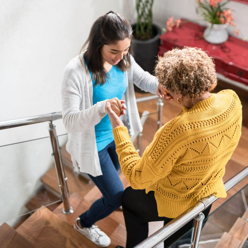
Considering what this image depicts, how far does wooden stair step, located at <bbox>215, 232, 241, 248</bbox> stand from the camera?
1.84 meters

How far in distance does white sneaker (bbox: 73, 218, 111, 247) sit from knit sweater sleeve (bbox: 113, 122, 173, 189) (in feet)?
2.98

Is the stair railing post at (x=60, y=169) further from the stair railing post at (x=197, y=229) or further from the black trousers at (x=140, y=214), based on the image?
the stair railing post at (x=197, y=229)

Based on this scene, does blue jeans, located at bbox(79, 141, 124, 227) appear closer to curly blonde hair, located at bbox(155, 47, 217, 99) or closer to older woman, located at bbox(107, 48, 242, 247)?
older woman, located at bbox(107, 48, 242, 247)

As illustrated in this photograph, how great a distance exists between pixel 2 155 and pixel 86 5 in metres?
1.67

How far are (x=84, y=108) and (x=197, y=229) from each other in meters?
0.84

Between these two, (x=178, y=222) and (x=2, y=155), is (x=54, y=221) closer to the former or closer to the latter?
(x=2, y=155)

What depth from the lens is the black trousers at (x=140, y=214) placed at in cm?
165

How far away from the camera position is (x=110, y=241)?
2264mm

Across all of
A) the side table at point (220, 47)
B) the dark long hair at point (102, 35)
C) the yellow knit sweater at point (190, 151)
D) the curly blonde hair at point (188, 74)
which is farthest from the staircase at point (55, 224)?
the side table at point (220, 47)

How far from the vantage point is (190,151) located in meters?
1.23

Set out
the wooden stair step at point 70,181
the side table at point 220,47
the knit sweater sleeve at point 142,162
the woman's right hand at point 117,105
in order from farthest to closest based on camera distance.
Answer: the side table at point 220,47
the wooden stair step at point 70,181
the woman's right hand at point 117,105
the knit sweater sleeve at point 142,162

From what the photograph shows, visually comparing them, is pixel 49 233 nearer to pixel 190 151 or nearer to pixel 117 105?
pixel 117 105

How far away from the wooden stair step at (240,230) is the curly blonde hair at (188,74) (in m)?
1.23

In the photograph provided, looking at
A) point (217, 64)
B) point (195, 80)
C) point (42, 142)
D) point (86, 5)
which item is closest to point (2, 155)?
point (42, 142)
